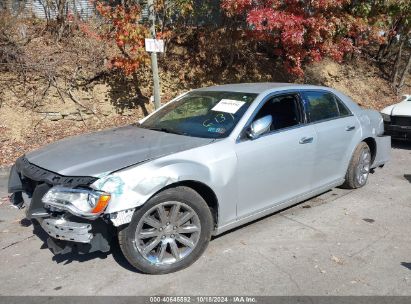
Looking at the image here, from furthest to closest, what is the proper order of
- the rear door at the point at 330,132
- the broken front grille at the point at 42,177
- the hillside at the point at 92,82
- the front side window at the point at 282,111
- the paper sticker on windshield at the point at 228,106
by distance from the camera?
the hillside at the point at 92,82
the rear door at the point at 330,132
the front side window at the point at 282,111
the paper sticker on windshield at the point at 228,106
the broken front grille at the point at 42,177

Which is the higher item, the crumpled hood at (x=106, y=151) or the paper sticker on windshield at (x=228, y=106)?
the paper sticker on windshield at (x=228, y=106)

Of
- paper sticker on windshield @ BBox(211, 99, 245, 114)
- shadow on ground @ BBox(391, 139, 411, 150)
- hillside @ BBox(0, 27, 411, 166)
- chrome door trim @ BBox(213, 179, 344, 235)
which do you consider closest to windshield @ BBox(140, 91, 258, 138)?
paper sticker on windshield @ BBox(211, 99, 245, 114)

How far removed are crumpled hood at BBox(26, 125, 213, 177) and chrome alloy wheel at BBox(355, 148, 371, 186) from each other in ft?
8.60

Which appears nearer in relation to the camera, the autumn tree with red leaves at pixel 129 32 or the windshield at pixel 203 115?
the windshield at pixel 203 115

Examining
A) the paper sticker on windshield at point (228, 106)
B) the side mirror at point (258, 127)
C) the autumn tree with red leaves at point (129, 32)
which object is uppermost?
the autumn tree with red leaves at point (129, 32)

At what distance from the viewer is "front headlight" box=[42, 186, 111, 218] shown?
3.16 meters

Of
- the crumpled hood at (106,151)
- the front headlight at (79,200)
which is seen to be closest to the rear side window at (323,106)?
the crumpled hood at (106,151)

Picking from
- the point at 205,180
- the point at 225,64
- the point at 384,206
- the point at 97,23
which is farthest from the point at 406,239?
the point at 97,23

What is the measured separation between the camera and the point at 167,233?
11.7 feet

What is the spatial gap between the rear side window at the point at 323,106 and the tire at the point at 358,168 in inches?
21.6

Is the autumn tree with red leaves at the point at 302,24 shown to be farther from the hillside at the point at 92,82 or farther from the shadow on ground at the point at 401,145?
the shadow on ground at the point at 401,145

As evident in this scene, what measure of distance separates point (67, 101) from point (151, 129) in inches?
208

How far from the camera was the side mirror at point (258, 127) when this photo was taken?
407 cm

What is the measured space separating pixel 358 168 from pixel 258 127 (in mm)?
2183
